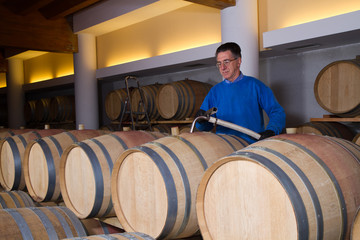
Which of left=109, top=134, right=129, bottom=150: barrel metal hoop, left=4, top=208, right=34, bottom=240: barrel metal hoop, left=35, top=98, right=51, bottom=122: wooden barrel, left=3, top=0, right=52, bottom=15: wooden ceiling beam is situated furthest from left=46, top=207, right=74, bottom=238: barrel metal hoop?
left=35, top=98, right=51, bottom=122: wooden barrel

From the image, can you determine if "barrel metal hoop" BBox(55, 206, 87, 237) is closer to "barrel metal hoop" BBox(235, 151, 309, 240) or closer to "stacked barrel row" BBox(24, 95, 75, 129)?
"barrel metal hoop" BBox(235, 151, 309, 240)

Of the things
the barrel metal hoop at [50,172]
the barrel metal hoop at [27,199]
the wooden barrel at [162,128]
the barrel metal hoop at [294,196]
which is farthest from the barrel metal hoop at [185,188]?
the wooden barrel at [162,128]

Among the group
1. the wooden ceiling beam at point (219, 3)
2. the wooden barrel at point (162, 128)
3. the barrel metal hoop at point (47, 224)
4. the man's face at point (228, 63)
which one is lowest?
the barrel metal hoop at point (47, 224)

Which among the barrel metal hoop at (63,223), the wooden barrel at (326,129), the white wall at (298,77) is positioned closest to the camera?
the barrel metal hoop at (63,223)

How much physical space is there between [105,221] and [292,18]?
3.94 m

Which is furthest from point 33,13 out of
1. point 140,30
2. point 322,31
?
point 322,31

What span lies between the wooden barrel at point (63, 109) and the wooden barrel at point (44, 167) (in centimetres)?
729

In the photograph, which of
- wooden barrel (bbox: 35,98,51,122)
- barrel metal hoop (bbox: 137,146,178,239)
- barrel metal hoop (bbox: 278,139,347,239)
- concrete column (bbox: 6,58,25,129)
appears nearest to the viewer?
barrel metal hoop (bbox: 278,139,347,239)

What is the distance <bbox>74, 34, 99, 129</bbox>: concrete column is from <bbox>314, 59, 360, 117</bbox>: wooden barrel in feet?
18.3

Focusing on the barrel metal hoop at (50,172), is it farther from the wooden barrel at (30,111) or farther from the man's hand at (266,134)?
the wooden barrel at (30,111)

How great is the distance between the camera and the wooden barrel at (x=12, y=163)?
3.82 m

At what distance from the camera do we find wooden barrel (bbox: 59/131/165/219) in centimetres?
273

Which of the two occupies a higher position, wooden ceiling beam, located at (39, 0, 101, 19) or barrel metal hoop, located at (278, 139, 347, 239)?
wooden ceiling beam, located at (39, 0, 101, 19)

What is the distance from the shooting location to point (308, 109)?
5.65m
